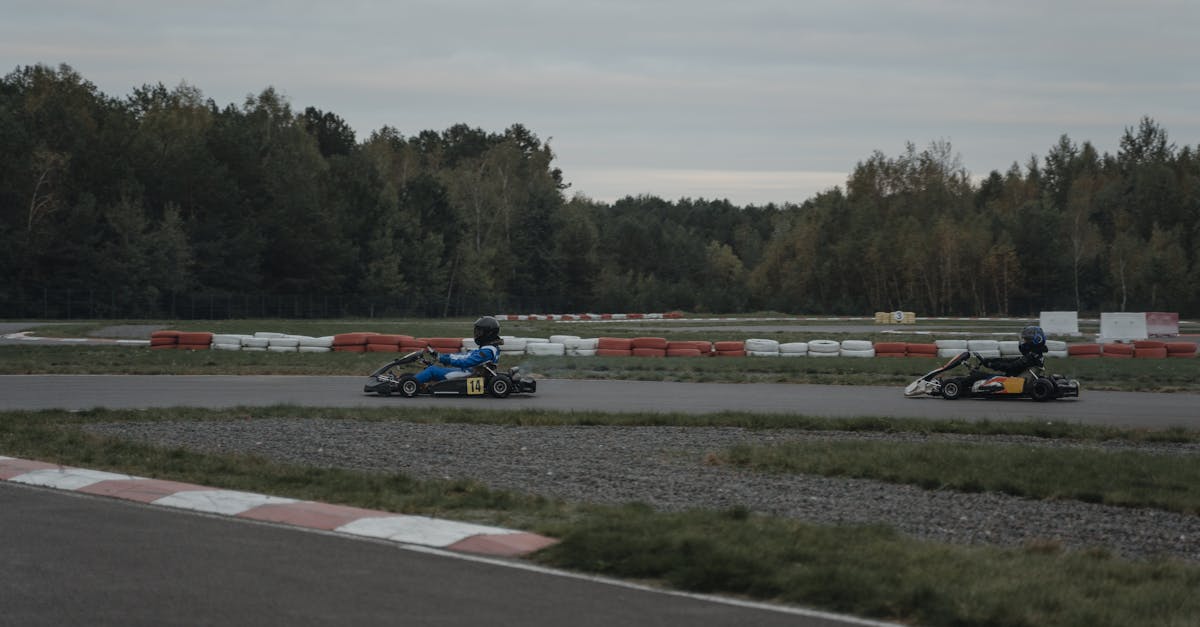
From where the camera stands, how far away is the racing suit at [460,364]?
66.9 ft

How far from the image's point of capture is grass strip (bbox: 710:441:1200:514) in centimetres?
1048

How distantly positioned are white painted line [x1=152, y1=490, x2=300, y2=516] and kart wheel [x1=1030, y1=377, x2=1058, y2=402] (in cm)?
1458

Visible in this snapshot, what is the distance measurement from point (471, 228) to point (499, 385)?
82.7 meters

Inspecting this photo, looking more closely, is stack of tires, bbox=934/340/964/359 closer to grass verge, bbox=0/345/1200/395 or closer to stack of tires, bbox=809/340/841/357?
grass verge, bbox=0/345/1200/395

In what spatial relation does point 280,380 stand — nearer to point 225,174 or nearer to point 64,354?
point 64,354

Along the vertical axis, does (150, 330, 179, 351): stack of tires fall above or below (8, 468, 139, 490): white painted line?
above

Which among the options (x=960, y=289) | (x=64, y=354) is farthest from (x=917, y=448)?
(x=960, y=289)

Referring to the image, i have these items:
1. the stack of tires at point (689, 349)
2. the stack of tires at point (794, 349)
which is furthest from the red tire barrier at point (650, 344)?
the stack of tires at point (794, 349)

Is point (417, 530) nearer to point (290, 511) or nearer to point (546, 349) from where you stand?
point (290, 511)

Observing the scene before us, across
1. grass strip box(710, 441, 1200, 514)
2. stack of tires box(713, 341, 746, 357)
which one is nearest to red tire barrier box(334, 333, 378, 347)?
stack of tires box(713, 341, 746, 357)

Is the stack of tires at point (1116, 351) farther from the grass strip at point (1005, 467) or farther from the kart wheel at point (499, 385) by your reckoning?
the grass strip at point (1005, 467)

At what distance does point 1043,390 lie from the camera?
20.5 meters

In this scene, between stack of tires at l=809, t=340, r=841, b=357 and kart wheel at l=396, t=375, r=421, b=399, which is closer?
kart wheel at l=396, t=375, r=421, b=399

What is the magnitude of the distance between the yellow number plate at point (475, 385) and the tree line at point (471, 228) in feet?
149
